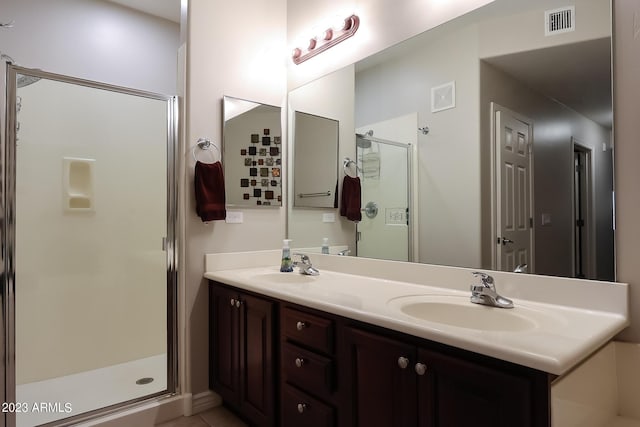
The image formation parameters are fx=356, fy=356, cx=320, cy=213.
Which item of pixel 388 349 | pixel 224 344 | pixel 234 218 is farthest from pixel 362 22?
pixel 224 344

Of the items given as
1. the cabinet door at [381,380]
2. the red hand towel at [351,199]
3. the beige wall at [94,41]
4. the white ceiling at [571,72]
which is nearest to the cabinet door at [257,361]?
the cabinet door at [381,380]

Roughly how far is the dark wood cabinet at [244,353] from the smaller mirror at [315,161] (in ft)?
2.69

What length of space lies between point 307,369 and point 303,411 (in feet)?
0.59

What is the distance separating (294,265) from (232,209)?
54 centimetres

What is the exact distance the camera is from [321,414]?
4.47 feet

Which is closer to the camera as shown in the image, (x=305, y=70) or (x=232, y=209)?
(x=232, y=209)

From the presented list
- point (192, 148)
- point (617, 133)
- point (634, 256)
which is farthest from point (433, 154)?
point (192, 148)

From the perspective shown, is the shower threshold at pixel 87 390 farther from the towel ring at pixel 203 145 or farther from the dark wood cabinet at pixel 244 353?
the towel ring at pixel 203 145

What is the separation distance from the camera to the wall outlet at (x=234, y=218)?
7.39 feet

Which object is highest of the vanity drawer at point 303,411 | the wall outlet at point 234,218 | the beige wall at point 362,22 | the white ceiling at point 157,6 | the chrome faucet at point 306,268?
the white ceiling at point 157,6

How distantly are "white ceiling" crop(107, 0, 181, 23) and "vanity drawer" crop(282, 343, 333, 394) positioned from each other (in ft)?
9.33

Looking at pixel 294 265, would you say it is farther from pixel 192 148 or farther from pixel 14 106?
pixel 14 106

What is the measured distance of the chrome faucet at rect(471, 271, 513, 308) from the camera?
126 cm

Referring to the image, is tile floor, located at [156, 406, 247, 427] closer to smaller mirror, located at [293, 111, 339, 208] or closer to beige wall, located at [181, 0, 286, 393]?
beige wall, located at [181, 0, 286, 393]
